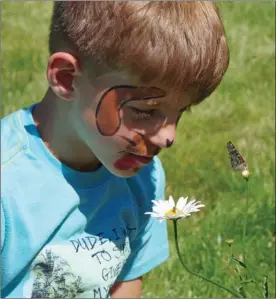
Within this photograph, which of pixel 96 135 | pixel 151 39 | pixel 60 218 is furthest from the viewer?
pixel 60 218

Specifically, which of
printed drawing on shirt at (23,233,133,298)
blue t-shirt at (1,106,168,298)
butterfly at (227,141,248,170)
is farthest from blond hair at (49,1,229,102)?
printed drawing on shirt at (23,233,133,298)

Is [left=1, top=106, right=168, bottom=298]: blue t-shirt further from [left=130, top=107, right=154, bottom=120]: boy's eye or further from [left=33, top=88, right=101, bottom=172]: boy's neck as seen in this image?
[left=130, top=107, right=154, bottom=120]: boy's eye

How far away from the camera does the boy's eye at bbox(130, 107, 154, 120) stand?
1.56 m

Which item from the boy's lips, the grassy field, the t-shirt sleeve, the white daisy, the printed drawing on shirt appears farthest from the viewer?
the grassy field

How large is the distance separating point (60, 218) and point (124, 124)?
0.29 m

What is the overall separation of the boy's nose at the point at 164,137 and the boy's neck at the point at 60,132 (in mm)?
205

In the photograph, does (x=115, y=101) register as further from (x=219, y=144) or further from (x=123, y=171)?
(x=219, y=144)

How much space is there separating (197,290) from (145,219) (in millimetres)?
348

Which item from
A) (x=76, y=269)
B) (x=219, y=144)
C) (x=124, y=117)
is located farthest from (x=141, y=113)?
(x=219, y=144)

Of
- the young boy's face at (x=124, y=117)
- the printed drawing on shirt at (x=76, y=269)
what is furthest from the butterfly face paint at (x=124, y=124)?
the printed drawing on shirt at (x=76, y=269)

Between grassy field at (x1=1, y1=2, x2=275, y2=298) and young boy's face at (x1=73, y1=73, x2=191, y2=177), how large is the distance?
1.11 feet

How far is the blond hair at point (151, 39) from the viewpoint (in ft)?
4.91

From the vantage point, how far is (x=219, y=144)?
286cm

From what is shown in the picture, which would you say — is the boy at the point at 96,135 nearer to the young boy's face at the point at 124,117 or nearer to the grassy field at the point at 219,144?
the young boy's face at the point at 124,117
